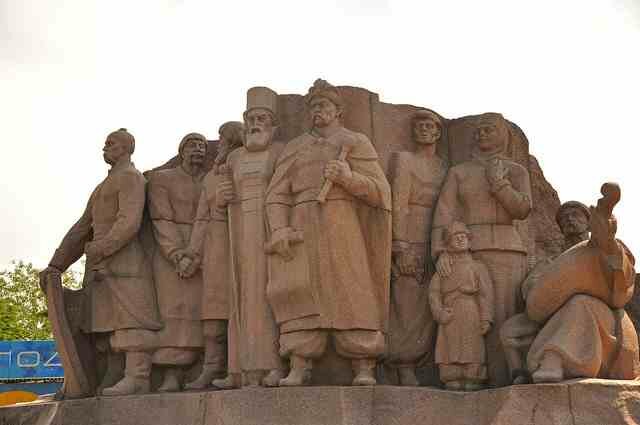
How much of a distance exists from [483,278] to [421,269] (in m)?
0.67

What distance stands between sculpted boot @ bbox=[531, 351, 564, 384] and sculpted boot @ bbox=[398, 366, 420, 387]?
4.17 ft

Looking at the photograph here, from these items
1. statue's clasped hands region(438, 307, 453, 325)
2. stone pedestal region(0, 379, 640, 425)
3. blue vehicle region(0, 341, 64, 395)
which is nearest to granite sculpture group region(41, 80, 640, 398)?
statue's clasped hands region(438, 307, 453, 325)

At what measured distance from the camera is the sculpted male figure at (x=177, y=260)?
32.8 feet

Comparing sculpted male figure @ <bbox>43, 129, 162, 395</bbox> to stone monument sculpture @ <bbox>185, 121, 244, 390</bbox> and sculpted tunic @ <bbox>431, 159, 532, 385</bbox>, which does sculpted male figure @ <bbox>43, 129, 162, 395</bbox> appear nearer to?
stone monument sculpture @ <bbox>185, 121, 244, 390</bbox>

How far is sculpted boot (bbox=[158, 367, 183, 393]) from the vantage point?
32.5ft

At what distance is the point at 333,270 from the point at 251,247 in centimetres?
91

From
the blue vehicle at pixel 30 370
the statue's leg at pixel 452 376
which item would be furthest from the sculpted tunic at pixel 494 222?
the blue vehicle at pixel 30 370

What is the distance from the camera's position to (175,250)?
33.4 feet

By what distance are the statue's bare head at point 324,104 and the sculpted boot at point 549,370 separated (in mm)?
3069

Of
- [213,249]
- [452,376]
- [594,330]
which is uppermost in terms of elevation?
[213,249]

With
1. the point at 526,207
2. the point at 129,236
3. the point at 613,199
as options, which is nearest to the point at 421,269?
the point at 526,207

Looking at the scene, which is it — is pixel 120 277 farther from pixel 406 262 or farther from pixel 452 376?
pixel 452 376

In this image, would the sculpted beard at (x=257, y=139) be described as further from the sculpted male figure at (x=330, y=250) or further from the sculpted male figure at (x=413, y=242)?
the sculpted male figure at (x=413, y=242)

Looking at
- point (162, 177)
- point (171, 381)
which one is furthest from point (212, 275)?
point (162, 177)
